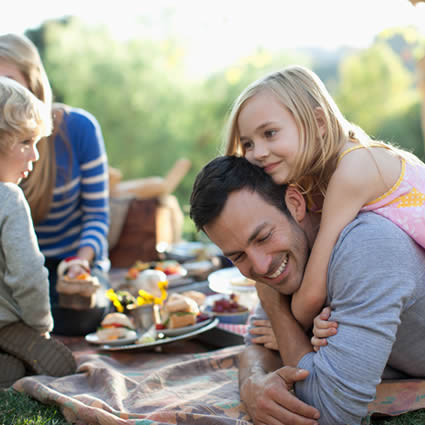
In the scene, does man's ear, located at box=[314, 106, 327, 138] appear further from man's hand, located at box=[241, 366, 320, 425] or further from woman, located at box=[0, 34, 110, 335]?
woman, located at box=[0, 34, 110, 335]

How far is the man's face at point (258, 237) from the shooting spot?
1.90 meters

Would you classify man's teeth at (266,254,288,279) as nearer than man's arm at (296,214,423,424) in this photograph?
No

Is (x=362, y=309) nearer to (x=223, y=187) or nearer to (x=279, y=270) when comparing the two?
(x=279, y=270)

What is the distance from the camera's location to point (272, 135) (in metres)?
2.12

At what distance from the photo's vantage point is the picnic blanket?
2039mm

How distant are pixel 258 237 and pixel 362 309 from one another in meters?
0.47

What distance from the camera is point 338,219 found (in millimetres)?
1846

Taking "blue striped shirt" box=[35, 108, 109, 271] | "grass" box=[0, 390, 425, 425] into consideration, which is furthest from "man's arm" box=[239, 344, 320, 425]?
"blue striped shirt" box=[35, 108, 109, 271]

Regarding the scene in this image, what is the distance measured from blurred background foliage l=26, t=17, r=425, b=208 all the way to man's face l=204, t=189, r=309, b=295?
14294 millimetres

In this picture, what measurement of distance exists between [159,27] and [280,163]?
1777 centimetres

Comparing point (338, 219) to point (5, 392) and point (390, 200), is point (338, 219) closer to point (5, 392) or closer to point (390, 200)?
point (390, 200)

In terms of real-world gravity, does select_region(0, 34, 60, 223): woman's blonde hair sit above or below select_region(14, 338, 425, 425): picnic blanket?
above

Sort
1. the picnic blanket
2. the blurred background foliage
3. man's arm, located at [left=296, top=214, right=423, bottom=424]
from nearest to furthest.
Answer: man's arm, located at [left=296, top=214, right=423, bottom=424] → the picnic blanket → the blurred background foliage

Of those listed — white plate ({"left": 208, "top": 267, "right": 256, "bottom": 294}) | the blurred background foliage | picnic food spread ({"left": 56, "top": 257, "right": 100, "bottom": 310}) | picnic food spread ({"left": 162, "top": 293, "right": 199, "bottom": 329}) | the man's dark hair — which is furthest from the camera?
the blurred background foliage
